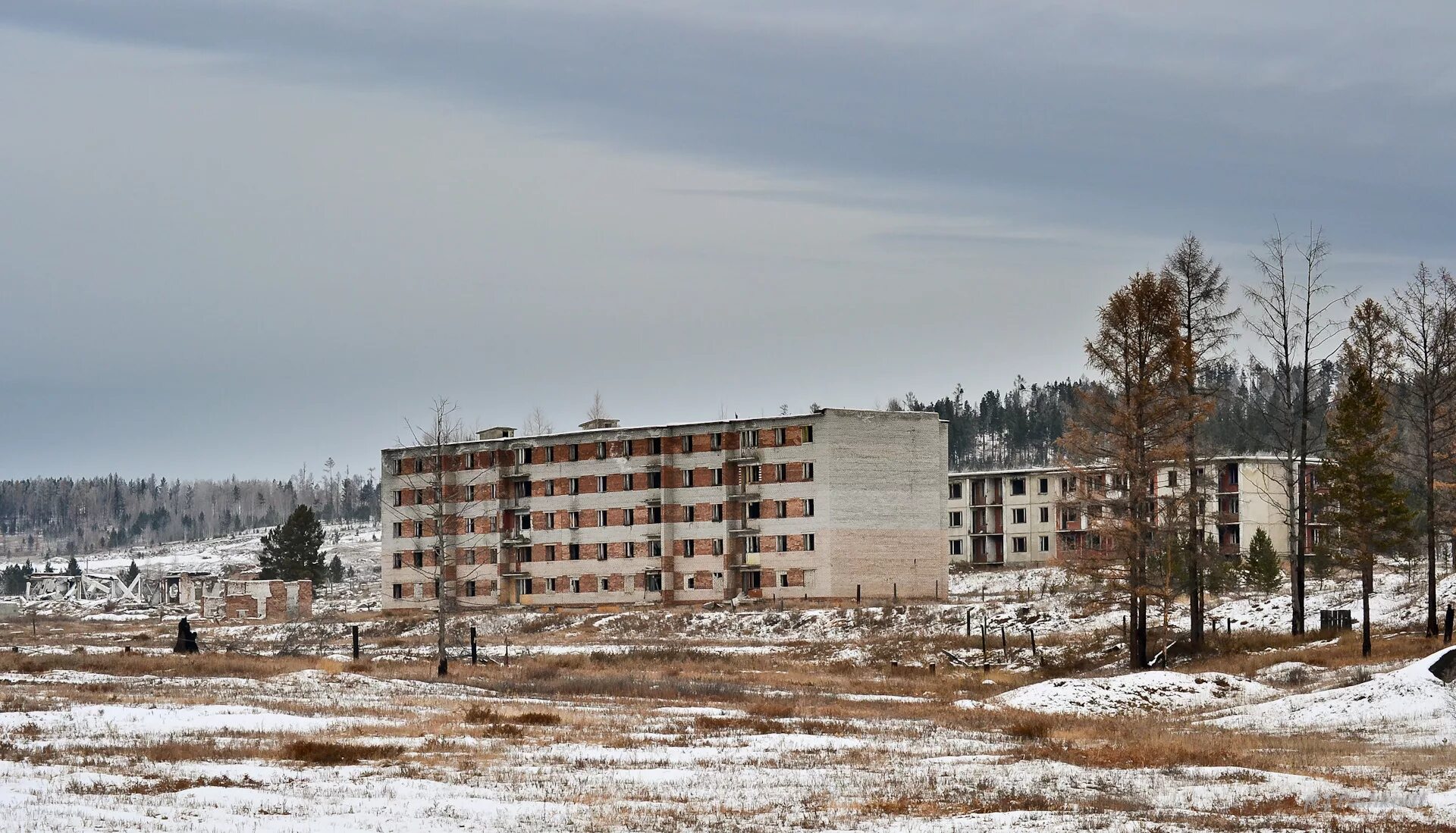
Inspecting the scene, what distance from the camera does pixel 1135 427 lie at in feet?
173

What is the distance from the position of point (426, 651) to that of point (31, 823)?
2165 inches

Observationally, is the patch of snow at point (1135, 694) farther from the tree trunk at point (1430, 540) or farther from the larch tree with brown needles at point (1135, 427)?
the tree trunk at point (1430, 540)

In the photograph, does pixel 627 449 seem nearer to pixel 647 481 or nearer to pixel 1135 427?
pixel 647 481

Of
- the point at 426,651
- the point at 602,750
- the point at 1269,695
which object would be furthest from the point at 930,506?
the point at 602,750

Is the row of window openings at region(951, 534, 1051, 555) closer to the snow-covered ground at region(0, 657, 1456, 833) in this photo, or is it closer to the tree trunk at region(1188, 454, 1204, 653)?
the tree trunk at region(1188, 454, 1204, 653)

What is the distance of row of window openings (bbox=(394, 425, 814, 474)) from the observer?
107250 mm

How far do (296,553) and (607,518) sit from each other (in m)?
38.3

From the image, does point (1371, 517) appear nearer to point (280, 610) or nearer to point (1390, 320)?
point (1390, 320)

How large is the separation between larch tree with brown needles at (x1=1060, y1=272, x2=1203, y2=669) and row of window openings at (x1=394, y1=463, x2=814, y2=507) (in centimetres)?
5185

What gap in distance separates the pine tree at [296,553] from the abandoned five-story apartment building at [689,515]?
18623mm

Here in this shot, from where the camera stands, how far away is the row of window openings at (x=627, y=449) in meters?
107

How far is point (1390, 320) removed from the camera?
6025 cm

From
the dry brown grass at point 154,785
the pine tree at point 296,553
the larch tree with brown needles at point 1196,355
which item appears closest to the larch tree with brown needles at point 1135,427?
the larch tree with brown needles at point 1196,355

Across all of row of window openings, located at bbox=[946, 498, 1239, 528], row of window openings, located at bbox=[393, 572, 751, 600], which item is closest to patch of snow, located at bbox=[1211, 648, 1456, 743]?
row of window openings, located at bbox=[393, 572, 751, 600]
